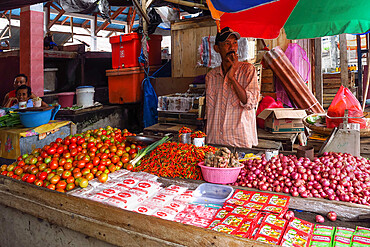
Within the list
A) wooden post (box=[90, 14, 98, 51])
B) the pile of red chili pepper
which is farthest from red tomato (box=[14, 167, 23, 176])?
wooden post (box=[90, 14, 98, 51])

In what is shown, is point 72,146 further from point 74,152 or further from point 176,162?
point 176,162

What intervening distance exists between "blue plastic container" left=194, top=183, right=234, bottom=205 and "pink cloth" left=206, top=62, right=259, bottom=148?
1.35 m

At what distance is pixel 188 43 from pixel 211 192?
4.98 metres

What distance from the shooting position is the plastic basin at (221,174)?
2217 millimetres

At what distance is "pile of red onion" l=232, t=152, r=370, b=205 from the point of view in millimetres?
1989

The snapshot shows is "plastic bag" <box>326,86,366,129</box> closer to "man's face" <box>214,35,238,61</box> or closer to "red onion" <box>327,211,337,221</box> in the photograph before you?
"man's face" <box>214,35,238,61</box>

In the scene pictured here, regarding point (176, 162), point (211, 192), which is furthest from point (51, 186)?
point (211, 192)

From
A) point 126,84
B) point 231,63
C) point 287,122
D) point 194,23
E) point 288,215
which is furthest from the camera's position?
point 126,84

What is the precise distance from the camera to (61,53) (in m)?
8.72

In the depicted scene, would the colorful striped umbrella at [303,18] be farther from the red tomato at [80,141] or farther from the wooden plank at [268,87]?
the wooden plank at [268,87]

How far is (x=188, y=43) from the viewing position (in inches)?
261

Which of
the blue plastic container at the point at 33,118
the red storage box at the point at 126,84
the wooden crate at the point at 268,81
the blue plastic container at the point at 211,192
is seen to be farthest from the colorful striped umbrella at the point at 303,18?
the red storage box at the point at 126,84

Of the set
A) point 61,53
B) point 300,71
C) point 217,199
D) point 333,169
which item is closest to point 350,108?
point 333,169

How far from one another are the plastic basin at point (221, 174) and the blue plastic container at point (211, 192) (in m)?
0.07
